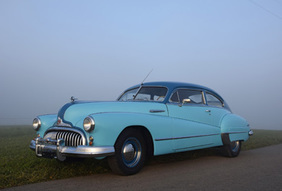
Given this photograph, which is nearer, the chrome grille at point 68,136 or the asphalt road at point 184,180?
the asphalt road at point 184,180

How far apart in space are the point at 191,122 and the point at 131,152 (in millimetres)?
1777

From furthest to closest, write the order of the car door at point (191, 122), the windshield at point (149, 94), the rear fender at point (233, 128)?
the rear fender at point (233, 128) → the windshield at point (149, 94) → the car door at point (191, 122)

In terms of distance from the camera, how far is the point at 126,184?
368 centimetres

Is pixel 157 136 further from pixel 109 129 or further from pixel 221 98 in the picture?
pixel 221 98

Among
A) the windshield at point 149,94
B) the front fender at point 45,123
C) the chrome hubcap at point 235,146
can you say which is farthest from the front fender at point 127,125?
the chrome hubcap at point 235,146

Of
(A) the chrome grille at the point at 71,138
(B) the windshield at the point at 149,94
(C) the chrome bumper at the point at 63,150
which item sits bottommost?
(C) the chrome bumper at the point at 63,150

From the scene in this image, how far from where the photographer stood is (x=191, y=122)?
219 inches

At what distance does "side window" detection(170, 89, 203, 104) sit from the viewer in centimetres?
564

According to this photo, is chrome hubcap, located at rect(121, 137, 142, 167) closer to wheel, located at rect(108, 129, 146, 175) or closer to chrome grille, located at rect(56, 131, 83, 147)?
wheel, located at rect(108, 129, 146, 175)

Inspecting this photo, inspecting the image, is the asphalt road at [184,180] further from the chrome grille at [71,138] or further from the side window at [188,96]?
the side window at [188,96]

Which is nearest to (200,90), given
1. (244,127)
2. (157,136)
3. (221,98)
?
(221,98)

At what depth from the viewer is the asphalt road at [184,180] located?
3.51 meters

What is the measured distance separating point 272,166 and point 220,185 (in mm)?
2074

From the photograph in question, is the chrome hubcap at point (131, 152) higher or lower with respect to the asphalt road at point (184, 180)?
higher
